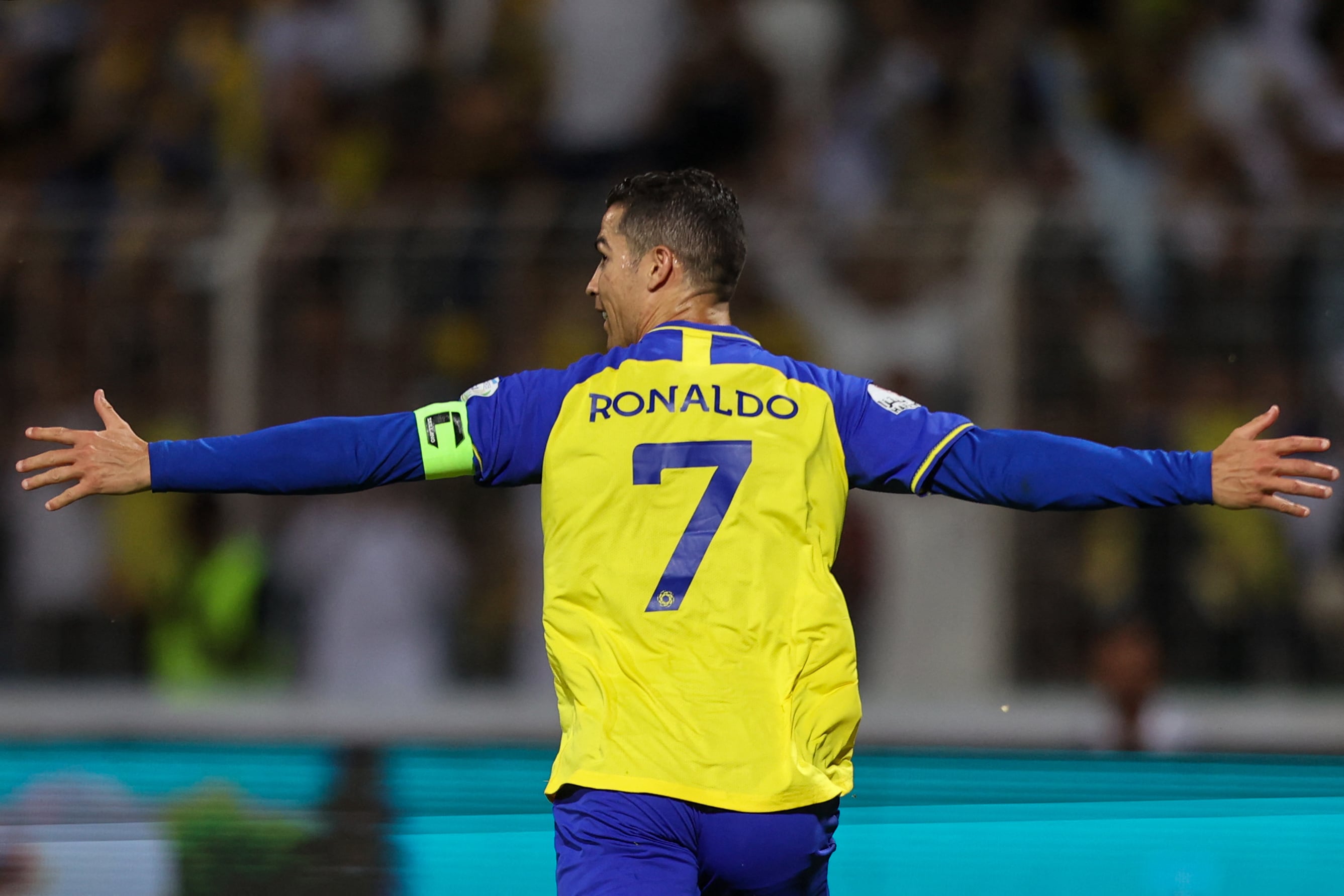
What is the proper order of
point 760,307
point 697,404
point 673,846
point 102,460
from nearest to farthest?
point 673,846
point 697,404
point 102,460
point 760,307

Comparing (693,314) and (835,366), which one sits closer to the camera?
(693,314)

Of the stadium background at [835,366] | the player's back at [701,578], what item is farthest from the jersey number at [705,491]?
the stadium background at [835,366]

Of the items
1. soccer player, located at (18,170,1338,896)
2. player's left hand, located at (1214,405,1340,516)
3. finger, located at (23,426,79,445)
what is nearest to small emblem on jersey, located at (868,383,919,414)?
soccer player, located at (18,170,1338,896)

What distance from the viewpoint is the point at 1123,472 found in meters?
2.79

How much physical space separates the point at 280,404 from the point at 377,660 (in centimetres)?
120

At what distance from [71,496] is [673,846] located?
1.19 metres

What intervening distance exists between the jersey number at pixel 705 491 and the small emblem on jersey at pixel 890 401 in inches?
10.8

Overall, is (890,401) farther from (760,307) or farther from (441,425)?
(760,307)

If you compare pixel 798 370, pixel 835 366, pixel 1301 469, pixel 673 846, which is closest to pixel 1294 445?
pixel 1301 469

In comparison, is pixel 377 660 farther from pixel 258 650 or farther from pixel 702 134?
pixel 702 134

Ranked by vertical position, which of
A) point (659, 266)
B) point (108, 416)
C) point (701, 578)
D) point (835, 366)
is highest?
point (835, 366)

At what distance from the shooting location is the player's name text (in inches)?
109

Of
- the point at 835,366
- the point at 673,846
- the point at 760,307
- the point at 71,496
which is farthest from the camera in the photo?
the point at 760,307

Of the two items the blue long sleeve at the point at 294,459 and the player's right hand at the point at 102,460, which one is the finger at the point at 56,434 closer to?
the player's right hand at the point at 102,460
